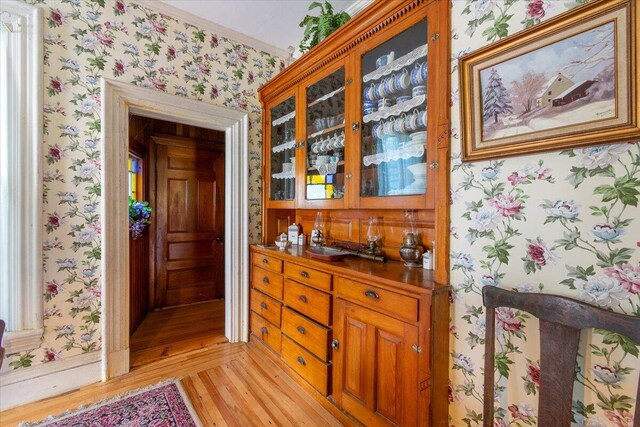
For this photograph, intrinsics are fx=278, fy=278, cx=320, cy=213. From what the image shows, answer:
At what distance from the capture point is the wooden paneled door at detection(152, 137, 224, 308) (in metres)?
3.59

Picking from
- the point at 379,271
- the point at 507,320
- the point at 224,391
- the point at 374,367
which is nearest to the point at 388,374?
the point at 374,367

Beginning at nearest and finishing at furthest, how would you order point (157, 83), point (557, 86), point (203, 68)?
1. point (557, 86)
2. point (157, 83)
3. point (203, 68)

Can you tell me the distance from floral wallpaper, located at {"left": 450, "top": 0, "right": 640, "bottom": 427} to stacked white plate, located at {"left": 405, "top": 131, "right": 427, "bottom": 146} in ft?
0.64

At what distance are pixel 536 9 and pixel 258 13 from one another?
209 centimetres

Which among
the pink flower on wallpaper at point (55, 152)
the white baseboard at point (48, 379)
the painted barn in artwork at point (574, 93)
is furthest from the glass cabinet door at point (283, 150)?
the white baseboard at point (48, 379)

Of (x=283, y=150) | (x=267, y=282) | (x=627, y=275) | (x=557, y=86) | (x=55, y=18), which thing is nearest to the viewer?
(x=627, y=275)

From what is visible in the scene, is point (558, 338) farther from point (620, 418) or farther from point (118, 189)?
point (118, 189)

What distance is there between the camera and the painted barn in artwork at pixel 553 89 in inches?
37.9

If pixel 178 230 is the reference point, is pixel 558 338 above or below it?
below

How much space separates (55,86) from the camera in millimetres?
1917

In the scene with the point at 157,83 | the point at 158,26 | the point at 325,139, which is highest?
the point at 158,26

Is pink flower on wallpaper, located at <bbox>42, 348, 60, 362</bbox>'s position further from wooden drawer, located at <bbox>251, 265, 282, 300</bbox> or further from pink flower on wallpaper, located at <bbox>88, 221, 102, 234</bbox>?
wooden drawer, located at <bbox>251, 265, 282, 300</bbox>

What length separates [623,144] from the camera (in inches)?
34.5

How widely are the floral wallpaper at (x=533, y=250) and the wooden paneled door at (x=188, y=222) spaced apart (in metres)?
3.40
